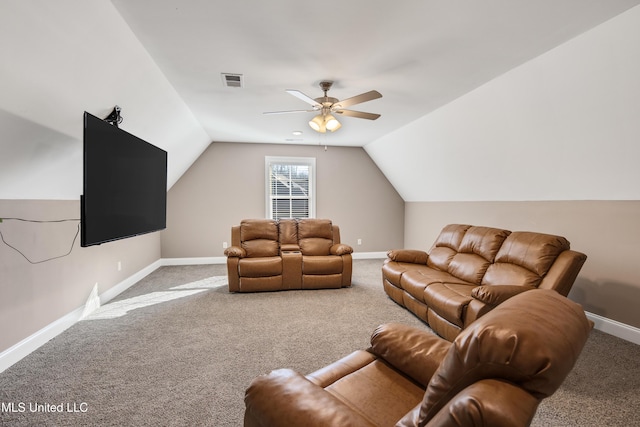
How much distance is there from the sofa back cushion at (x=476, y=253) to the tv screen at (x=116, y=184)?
3.53 m

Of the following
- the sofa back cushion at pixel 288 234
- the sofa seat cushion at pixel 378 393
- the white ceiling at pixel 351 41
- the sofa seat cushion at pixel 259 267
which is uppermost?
the white ceiling at pixel 351 41

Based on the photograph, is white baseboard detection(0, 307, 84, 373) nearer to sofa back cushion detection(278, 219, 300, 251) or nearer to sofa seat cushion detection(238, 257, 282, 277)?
sofa seat cushion detection(238, 257, 282, 277)

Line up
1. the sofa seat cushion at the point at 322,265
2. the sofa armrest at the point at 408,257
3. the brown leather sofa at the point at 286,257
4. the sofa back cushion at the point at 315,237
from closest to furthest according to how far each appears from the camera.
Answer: the sofa armrest at the point at 408,257 < the brown leather sofa at the point at 286,257 < the sofa seat cushion at the point at 322,265 < the sofa back cushion at the point at 315,237

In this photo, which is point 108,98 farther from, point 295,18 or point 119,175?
point 295,18

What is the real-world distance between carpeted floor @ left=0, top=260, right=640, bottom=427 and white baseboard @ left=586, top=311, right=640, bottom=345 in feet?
0.31

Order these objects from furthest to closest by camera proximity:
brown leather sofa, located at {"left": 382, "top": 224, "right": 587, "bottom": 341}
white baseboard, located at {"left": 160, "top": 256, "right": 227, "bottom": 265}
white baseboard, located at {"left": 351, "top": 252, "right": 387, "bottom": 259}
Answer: white baseboard, located at {"left": 351, "top": 252, "right": 387, "bottom": 259}
white baseboard, located at {"left": 160, "top": 256, "right": 227, "bottom": 265}
brown leather sofa, located at {"left": 382, "top": 224, "right": 587, "bottom": 341}

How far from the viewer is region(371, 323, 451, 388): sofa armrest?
4.43ft

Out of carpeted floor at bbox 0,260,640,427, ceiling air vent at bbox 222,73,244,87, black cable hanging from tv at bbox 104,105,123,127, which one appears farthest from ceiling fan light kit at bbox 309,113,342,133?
carpeted floor at bbox 0,260,640,427

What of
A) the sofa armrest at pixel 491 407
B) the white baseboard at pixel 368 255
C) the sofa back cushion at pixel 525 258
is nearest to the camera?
the sofa armrest at pixel 491 407

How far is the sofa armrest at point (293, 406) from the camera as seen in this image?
3.05 ft

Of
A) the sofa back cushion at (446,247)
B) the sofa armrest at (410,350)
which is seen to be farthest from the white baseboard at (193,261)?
the sofa armrest at (410,350)

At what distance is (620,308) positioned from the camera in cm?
287

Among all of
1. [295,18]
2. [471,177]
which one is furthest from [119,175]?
[471,177]

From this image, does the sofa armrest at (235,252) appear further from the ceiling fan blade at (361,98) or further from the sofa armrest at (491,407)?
the sofa armrest at (491,407)
